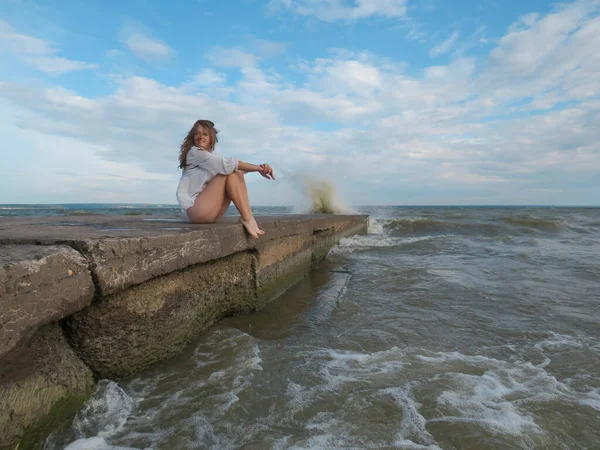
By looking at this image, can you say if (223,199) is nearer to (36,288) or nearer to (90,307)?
(90,307)

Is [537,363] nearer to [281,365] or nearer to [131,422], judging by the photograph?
[281,365]

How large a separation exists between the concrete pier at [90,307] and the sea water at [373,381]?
0.15m

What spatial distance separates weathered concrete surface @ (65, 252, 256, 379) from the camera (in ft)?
6.46

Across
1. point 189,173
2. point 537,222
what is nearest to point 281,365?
point 189,173

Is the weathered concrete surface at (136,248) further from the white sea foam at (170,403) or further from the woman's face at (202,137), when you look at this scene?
the woman's face at (202,137)

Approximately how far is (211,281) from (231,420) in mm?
1293

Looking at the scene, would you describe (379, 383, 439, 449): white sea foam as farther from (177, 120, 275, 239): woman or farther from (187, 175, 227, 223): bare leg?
(187, 175, 227, 223): bare leg

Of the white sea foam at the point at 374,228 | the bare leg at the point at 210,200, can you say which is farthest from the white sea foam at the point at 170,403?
the white sea foam at the point at 374,228

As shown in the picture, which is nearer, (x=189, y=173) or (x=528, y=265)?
(x=189, y=173)

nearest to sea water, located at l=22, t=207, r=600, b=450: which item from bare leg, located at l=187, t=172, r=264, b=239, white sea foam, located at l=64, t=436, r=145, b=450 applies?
white sea foam, located at l=64, t=436, r=145, b=450

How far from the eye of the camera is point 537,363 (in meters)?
2.55

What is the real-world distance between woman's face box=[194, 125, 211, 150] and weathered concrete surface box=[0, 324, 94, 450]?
218 cm

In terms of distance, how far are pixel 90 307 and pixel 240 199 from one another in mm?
1715

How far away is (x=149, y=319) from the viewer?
2271 millimetres
